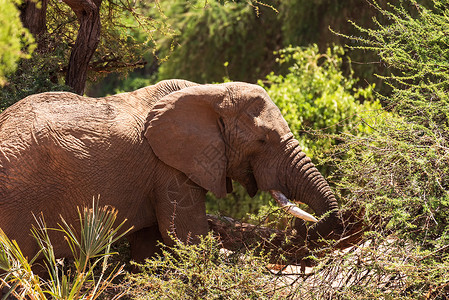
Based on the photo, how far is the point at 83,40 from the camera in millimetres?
7781

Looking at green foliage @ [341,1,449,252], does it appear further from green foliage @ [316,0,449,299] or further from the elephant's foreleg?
the elephant's foreleg

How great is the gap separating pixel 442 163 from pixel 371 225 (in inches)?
30.3

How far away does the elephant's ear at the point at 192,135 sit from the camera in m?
6.39

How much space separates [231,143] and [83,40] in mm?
2225

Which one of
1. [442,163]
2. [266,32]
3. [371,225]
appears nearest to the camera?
[442,163]

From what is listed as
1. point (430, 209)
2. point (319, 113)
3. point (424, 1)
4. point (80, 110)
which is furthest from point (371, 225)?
point (424, 1)

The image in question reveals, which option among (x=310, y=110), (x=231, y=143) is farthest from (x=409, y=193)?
(x=310, y=110)

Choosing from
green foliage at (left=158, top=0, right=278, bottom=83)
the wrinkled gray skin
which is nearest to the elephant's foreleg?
the wrinkled gray skin

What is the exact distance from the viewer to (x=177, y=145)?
640 cm

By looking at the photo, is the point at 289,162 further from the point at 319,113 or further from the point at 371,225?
the point at 319,113

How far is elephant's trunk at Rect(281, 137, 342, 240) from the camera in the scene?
20.5 feet

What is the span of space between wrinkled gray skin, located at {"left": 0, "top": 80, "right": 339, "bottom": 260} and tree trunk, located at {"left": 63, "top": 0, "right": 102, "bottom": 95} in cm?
143

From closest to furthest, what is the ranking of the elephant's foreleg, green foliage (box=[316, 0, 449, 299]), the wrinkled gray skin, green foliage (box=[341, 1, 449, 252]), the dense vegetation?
green foliage (box=[316, 0, 449, 299]), the dense vegetation, green foliage (box=[341, 1, 449, 252]), the wrinkled gray skin, the elephant's foreleg

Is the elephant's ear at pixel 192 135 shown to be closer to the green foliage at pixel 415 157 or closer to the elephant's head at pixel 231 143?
the elephant's head at pixel 231 143
